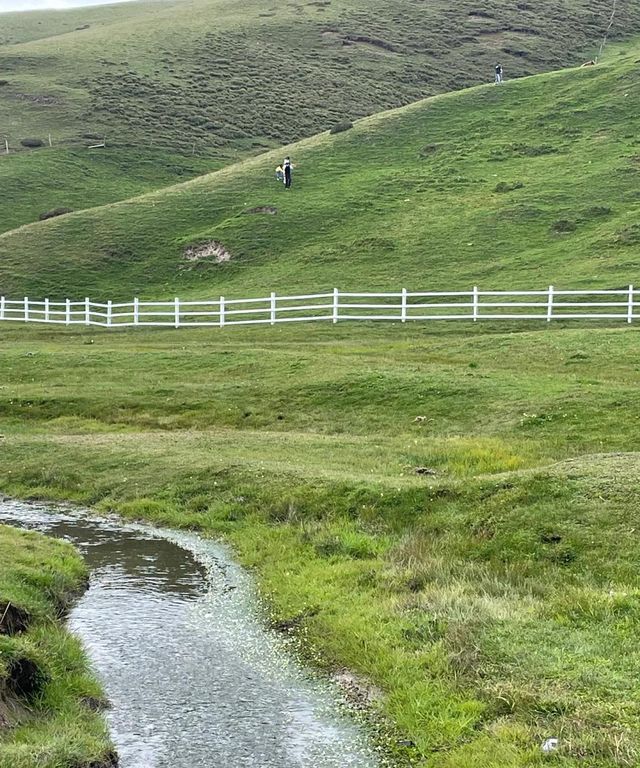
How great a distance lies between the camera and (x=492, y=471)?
21.8 meters

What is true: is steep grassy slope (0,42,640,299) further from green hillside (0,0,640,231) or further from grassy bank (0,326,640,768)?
green hillside (0,0,640,231)

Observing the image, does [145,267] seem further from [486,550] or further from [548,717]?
[548,717]

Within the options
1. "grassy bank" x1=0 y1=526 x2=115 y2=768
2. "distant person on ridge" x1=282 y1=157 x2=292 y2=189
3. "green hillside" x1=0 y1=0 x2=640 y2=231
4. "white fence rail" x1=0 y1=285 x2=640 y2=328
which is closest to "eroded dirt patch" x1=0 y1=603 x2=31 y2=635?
"grassy bank" x1=0 y1=526 x2=115 y2=768

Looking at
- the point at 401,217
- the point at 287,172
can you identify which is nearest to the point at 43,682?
the point at 401,217

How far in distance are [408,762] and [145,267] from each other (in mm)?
54566

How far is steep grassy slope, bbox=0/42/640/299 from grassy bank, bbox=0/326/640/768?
13.2m

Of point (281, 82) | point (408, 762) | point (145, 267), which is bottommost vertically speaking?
point (145, 267)

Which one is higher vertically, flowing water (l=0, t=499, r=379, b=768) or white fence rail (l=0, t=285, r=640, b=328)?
flowing water (l=0, t=499, r=379, b=768)

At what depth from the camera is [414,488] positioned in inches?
772

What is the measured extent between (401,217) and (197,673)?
175ft

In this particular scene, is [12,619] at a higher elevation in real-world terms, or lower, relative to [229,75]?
lower

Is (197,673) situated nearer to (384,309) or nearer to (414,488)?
(414,488)

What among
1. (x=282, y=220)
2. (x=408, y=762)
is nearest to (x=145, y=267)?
(x=282, y=220)

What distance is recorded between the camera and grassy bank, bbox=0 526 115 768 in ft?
32.2
